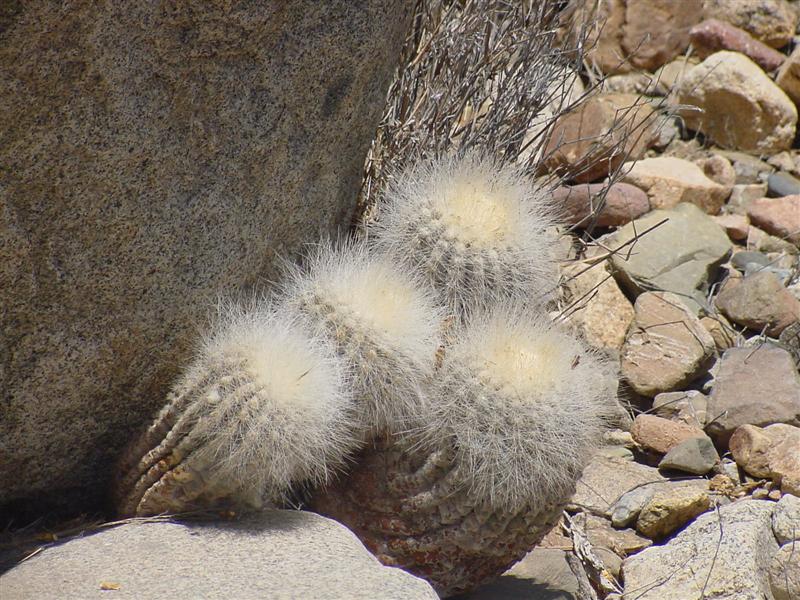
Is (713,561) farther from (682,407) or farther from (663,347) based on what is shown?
(663,347)

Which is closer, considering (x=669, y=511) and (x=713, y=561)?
(x=713, y=561)

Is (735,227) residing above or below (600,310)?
above

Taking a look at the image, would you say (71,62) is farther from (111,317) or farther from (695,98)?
(695,98)

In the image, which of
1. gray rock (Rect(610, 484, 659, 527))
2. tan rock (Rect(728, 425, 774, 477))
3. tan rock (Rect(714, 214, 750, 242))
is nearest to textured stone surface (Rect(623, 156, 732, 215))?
tan rock (Rect(714, 214, 750, 242))

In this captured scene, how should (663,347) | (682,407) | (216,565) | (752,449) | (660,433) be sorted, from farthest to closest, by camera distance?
(663,347)
(682,407)
(660,433)
(752,449)
(216,565)

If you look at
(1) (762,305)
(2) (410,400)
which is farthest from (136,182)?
(1) (762,305)

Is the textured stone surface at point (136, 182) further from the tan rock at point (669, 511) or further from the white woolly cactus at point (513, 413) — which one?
the tan rock at point (669, 511)

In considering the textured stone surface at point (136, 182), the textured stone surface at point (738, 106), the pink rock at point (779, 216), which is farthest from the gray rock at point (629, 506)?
the textured stone surface at point (738, 106)
